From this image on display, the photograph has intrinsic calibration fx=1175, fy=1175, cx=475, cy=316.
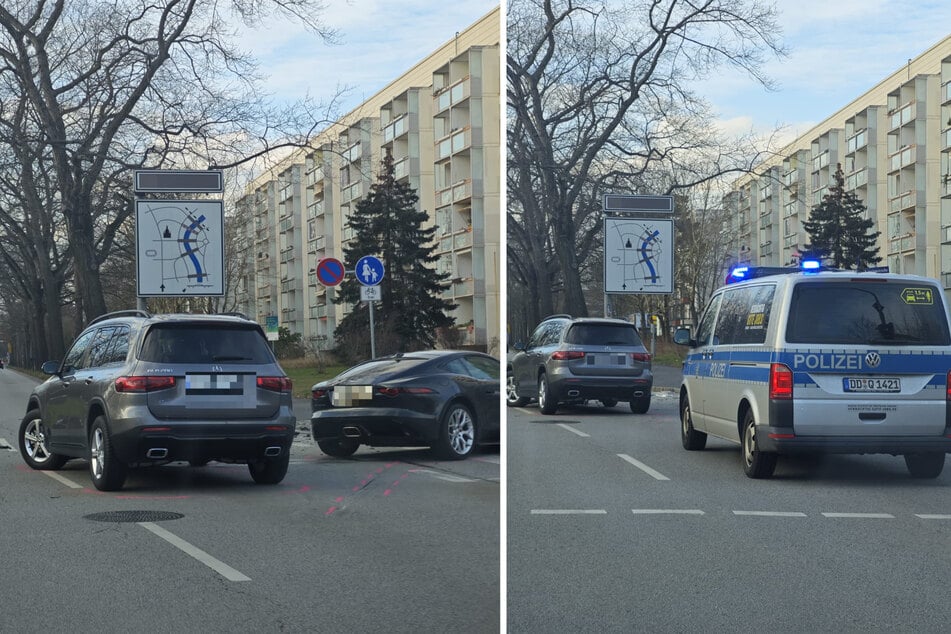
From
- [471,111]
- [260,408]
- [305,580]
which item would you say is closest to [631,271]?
[471,111]

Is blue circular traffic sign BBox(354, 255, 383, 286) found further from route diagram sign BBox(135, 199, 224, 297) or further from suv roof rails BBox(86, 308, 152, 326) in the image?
suv roof rails BBox(86, 308, 152, 326)

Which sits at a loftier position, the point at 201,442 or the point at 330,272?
the point at 330,272

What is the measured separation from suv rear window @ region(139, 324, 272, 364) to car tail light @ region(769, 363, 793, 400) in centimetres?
171

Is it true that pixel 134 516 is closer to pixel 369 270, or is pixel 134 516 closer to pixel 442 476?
pixel 442 476

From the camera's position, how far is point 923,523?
1938 millimetres

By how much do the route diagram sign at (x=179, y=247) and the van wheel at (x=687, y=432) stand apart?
1140mm

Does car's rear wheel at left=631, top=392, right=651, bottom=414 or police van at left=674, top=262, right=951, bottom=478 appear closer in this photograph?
police van at left=674, top=262, right=951, bottom=478

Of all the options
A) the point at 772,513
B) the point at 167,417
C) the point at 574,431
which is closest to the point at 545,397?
the point at 574,431

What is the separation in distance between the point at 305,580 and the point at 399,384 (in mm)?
759

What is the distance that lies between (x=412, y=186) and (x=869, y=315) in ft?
3.39

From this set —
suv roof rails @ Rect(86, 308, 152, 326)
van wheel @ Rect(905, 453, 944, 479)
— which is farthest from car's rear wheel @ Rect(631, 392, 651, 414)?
suv roof rails @ Rect(86, 308, 152, 326)

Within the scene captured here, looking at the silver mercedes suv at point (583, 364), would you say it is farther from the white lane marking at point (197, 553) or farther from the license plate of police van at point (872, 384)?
the white lane marking at point (197, 553)

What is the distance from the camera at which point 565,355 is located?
204cm

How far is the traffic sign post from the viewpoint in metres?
2.44
